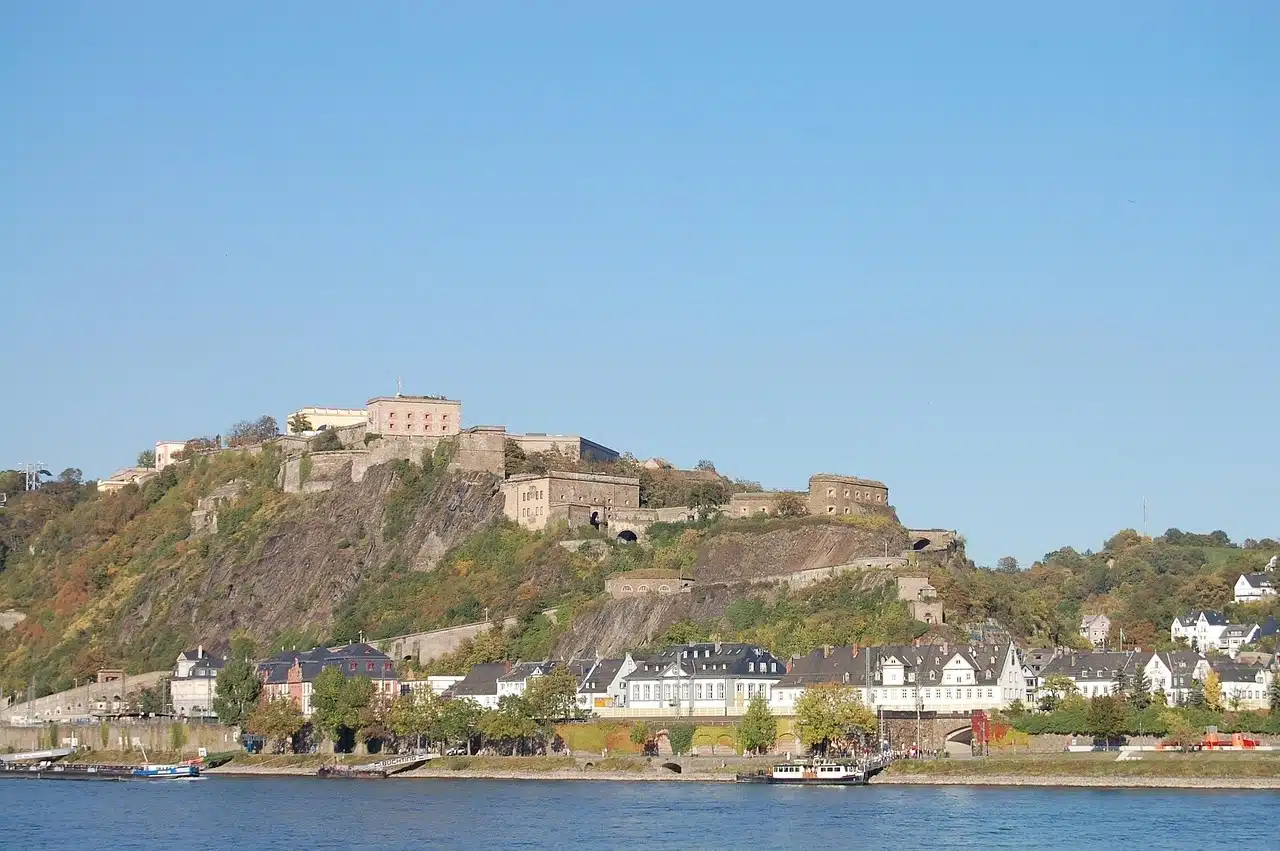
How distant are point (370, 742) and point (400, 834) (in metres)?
25.6

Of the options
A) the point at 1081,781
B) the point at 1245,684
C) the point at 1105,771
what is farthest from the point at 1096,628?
the point at 1081,781

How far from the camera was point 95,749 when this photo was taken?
91.7 metres

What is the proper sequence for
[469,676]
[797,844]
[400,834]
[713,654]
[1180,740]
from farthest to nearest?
[469,676], [713,654], [1180,740], [400,834], [797,844]

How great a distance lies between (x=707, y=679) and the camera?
251ft

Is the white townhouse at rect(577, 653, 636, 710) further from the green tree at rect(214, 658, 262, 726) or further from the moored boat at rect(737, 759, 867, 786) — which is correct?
the green tree at rect(214, 658, 262, 726)

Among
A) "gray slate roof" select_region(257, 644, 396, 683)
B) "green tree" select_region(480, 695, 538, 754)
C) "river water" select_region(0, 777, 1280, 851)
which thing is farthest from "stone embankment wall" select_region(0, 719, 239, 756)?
"river water" select_region(0, 777, 1280, 851)

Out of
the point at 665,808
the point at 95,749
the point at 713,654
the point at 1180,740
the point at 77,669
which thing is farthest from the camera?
the point at 77,669

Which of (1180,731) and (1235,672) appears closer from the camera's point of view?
(1180,731)

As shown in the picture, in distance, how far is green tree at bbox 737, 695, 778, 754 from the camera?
7019 cm

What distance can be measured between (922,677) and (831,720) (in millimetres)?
6060

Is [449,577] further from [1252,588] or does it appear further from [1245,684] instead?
[1245,684]

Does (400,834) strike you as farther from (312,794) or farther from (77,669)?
(77,669)

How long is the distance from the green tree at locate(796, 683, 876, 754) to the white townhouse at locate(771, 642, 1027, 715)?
2076mm

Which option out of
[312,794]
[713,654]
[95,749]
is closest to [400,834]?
[312,794]
